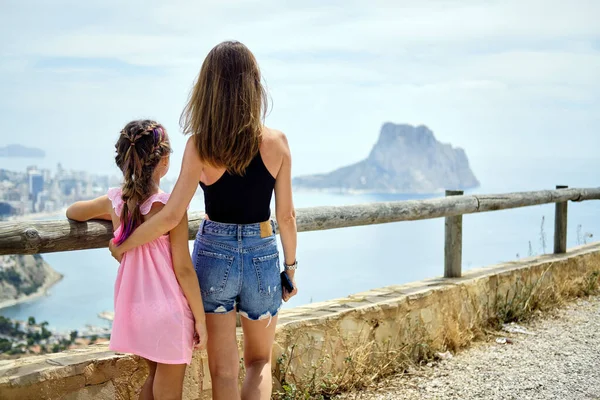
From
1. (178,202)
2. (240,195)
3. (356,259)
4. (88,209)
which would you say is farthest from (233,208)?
(356,259)

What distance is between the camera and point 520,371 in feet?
13.8

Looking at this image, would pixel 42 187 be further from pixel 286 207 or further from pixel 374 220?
pixel 286 207

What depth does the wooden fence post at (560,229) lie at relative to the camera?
6457 mm

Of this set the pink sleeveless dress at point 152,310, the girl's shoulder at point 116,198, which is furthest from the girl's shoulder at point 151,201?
the girl's shoulder at point 116,198

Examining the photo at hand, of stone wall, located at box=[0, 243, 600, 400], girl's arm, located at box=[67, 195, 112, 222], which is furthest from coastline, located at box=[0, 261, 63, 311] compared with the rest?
girl's arm, located at box=[67, 195, 112, 222]

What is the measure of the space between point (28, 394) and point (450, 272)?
Answer: 3.29 m

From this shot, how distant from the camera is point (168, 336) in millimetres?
2361

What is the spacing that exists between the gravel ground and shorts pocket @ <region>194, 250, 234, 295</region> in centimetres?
165

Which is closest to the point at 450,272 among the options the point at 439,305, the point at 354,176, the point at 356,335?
the point at 439,305

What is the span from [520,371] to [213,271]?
266cm

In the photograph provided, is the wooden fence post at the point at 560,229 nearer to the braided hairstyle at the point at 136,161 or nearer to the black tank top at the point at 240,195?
the black tank top at the point at 240,195

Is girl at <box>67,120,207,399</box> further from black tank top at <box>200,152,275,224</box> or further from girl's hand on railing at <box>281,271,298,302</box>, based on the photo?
girl's hand on railing at <box>281,271,298,302</box>

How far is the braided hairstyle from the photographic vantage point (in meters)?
2.36

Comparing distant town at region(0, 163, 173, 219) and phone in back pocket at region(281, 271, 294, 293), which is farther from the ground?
phone in back pocket at region(281, 271, 294, 293)
